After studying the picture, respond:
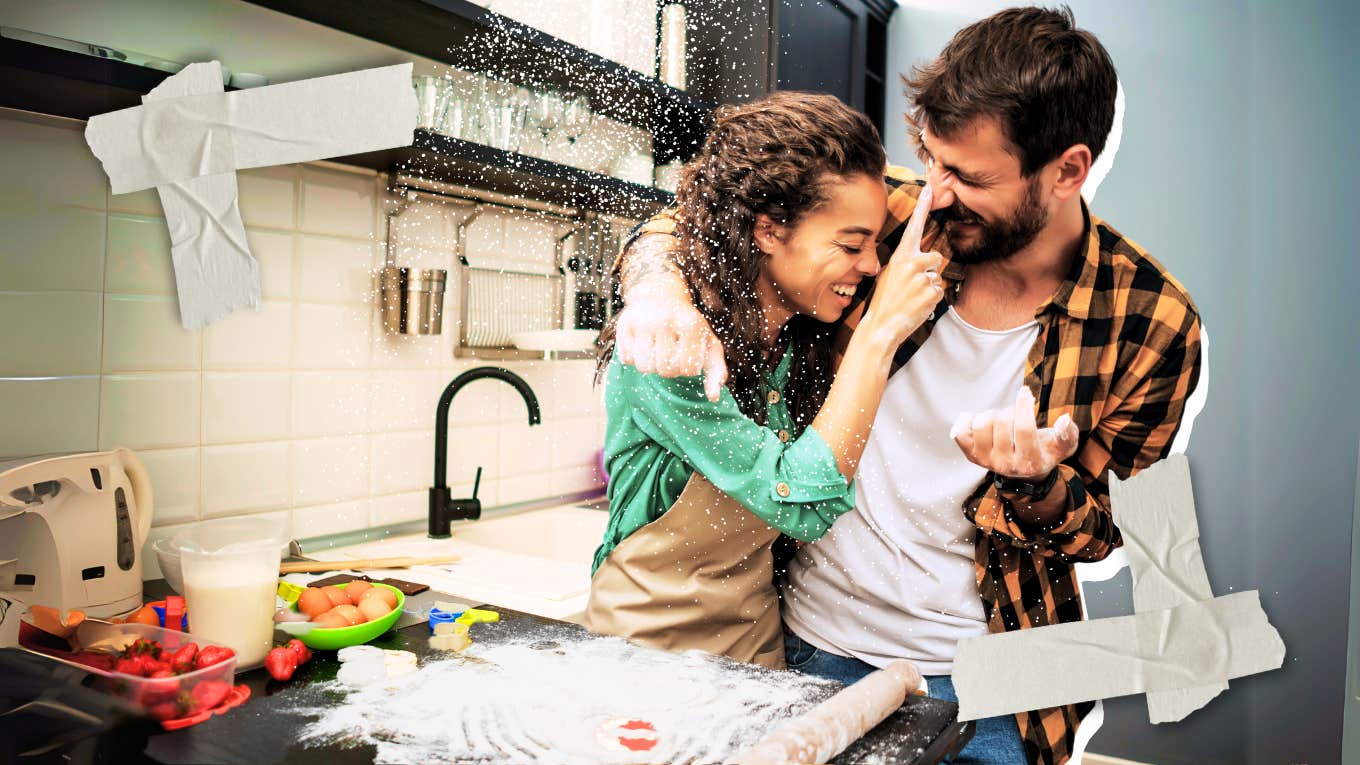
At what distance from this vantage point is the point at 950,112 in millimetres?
907

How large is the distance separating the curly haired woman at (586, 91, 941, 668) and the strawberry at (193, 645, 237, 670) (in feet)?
1.20

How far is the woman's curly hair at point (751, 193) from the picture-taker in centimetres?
89

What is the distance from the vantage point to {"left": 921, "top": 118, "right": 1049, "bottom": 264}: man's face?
2.98 ft

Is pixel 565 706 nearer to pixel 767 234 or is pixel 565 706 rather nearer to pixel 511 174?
pixel 767 234

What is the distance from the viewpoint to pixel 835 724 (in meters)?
0.69

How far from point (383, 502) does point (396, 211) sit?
461 mm

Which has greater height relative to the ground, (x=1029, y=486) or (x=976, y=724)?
(x=1029, y=486)

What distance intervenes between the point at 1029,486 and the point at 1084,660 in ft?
0.72

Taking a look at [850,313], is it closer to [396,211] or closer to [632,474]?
[632,474]

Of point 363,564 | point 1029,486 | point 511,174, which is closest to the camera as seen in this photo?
point 1029,486

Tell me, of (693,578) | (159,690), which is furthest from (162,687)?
(693,578)

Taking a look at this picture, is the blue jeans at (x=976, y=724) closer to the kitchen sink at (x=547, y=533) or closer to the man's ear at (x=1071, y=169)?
the man's ear at (x=1071, y=169)

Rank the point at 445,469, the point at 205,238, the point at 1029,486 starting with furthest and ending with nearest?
the point at 445,469 → the point at 205,238 → the point at 1029,486

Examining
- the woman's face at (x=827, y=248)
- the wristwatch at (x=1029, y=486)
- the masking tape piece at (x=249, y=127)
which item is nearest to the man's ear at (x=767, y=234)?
the woman's face at (x=827, y=248)
